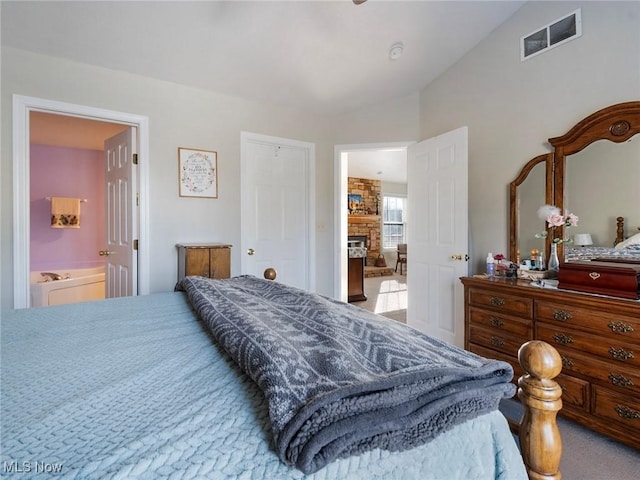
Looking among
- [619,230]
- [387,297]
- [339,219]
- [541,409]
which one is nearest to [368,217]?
[387,297]

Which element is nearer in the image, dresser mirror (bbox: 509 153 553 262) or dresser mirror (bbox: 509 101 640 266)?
dresser mirror (bbox: 509 101 640 266)

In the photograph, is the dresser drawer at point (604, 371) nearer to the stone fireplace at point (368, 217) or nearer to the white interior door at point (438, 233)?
the white interior door at point (438, 233)

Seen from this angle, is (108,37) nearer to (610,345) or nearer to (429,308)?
(429,308)

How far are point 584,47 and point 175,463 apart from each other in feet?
10.3

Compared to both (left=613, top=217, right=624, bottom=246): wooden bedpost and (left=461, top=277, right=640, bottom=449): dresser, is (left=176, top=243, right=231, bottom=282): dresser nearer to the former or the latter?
(left=461, top=277, right=640, bottom=449): dresser

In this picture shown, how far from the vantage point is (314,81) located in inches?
126

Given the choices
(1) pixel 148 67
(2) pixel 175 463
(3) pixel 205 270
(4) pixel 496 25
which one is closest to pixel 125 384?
(2) pixel 175 463

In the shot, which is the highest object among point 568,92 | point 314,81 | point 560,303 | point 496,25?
point 496,25

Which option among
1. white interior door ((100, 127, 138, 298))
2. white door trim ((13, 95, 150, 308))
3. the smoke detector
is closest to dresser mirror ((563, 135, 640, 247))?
the smoke detector

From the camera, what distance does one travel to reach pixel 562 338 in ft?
6.31

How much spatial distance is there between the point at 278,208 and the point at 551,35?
8.99 ft

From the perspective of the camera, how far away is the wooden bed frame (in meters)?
0.70

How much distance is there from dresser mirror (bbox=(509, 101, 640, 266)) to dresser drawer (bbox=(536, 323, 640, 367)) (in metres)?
0.65

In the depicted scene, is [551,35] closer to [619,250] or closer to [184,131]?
[619,250]
